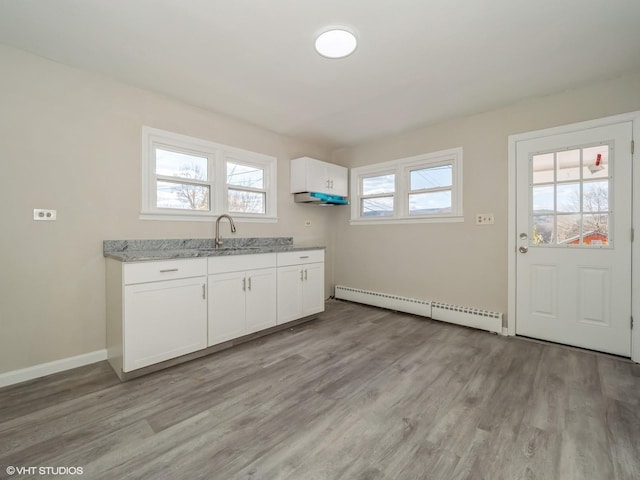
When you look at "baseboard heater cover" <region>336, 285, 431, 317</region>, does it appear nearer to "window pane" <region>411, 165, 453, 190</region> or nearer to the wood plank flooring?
the wood plank flooring

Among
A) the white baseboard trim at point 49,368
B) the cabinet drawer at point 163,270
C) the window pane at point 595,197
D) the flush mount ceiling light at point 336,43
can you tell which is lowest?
the white baseboard trim at point 49,368

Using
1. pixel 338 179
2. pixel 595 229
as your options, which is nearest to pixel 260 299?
pixel 338 179

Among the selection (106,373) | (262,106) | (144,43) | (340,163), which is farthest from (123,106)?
(340,163)

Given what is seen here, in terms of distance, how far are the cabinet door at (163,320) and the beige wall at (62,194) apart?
0.66 meters

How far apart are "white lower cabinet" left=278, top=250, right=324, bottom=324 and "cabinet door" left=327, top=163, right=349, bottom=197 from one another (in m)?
1.15

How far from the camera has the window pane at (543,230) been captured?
9.36 feet

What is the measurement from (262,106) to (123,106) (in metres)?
1.30

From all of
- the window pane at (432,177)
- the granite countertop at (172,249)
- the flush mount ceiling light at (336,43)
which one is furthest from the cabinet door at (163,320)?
the window pane at (432,177)

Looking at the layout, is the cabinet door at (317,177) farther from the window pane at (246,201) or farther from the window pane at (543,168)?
the window pane at (543,168)

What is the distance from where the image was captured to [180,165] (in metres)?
3.02

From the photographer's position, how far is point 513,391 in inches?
78.2

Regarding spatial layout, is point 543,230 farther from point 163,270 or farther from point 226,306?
point 163,270

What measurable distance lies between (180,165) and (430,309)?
Answer: 3.44 meters

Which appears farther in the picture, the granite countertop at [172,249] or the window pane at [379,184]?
the window pane at [379,184]
